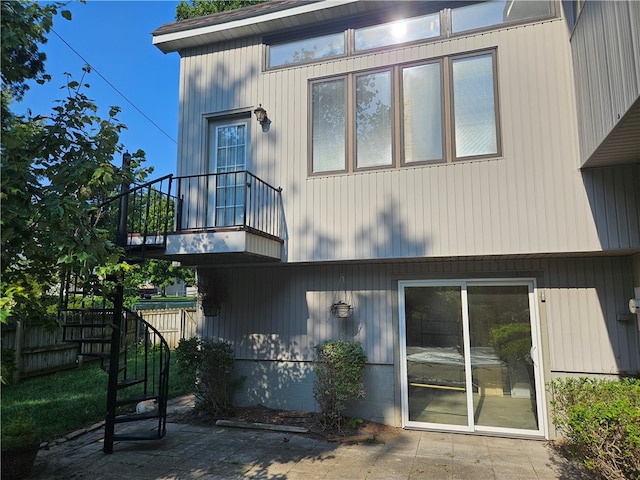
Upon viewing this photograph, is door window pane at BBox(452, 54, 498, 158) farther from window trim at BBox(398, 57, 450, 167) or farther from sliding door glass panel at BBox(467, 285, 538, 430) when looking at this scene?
sliding door glass panel at BBox(467, 285, 538, 430)

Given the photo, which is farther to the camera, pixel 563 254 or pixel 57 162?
pixel 563 254

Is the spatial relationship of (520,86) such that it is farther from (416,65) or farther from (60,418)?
(60,418)

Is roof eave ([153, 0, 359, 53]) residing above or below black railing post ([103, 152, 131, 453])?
above

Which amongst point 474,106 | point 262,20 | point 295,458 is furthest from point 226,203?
point 474,106

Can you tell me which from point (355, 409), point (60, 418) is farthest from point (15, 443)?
point (355, 409)

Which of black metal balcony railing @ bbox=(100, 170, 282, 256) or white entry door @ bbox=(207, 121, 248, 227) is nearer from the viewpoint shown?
black metal balcony railing @ bbox=(100, 170, 282, 256)

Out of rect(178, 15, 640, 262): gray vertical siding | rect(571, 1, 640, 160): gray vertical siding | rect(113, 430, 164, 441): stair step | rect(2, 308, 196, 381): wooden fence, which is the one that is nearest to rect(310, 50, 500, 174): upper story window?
rect(178, 15, 640, 262): gray vertical siding

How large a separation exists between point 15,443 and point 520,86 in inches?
273

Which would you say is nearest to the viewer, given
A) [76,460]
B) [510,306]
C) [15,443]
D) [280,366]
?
[15,443]

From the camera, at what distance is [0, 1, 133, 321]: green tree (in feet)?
9.26

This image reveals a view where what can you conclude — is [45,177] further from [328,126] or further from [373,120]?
[373,120]

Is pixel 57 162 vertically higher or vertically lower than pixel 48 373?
higher

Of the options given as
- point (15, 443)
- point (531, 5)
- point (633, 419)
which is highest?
point (531, 5)

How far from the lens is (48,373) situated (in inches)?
357
